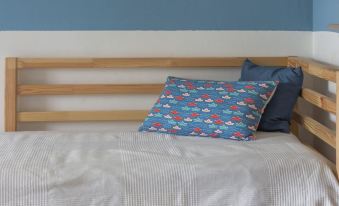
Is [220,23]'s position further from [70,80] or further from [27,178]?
[27,178]

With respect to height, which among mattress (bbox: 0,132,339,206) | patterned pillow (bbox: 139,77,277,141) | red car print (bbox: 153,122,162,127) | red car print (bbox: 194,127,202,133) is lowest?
mattress (bbox: 0,132,339,206)

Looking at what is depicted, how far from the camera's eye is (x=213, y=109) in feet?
7.13

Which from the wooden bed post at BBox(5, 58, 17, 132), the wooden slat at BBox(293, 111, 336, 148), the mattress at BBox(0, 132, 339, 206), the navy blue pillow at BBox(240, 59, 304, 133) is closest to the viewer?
the mattress at BBox(0, 132, 339, 206)

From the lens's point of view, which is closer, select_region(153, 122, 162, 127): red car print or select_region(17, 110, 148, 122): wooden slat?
select_region(153, 122, 162, 127): red car print

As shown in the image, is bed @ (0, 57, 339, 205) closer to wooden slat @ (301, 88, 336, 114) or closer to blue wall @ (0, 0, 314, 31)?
wooden slat @ (301, 88, 336, 114)

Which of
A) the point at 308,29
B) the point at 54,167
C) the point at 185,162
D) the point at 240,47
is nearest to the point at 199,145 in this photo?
the point at 185,162

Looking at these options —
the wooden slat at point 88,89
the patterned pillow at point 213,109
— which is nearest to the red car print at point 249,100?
the patterned pillow at point 213,109

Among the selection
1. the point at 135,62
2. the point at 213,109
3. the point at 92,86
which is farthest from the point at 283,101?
the point at 92,86

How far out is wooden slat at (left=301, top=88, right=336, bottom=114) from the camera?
1.93 metres

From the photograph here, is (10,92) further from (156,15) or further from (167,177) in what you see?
(167,177)

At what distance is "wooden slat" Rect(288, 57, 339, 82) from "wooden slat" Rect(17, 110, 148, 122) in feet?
2.12

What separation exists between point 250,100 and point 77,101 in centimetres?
76

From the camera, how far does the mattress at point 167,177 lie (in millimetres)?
1692

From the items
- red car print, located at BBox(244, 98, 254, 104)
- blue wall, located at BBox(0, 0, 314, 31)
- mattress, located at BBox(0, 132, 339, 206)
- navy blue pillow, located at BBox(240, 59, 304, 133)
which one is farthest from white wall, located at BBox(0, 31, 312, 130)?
mattress, located at BBox(0, 132, 339, 206)
